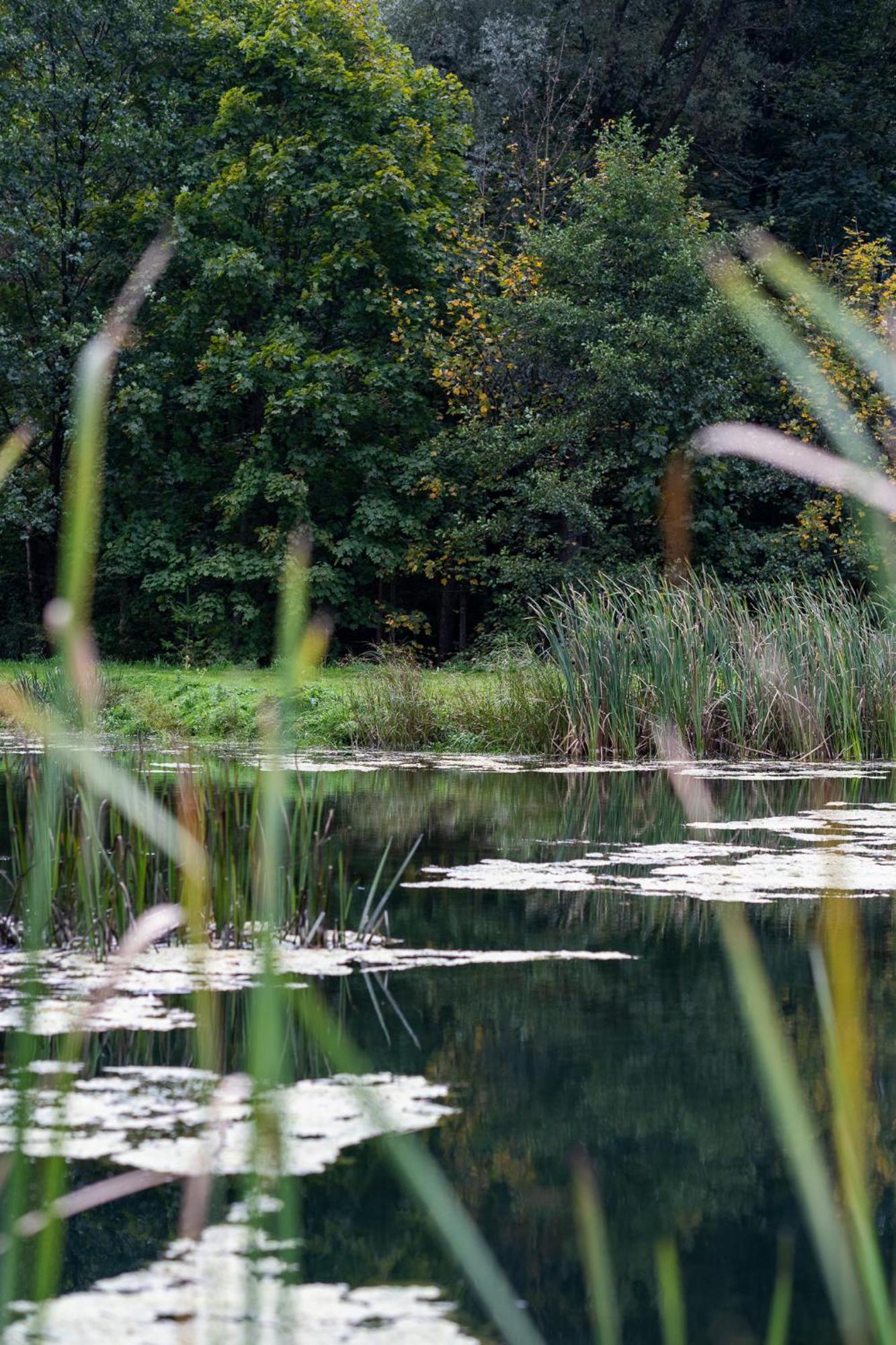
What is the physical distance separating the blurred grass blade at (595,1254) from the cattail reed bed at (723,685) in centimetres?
805

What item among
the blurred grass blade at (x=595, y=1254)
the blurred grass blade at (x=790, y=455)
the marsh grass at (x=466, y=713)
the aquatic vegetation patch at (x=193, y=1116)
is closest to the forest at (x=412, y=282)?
the marsh grass at (x=466, y=713)

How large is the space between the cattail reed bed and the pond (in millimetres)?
4715

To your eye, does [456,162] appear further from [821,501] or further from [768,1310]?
[768,1310]

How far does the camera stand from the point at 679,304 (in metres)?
18.9

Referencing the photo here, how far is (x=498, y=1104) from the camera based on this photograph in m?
3.29

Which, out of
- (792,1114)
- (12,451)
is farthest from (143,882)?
(792,1114)

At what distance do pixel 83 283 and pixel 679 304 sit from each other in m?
7.65

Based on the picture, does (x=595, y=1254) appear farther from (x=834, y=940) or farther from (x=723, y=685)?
(x=723, y=685)

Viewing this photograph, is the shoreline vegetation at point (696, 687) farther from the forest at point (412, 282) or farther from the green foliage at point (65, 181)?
the green foliage at point (65, 181)

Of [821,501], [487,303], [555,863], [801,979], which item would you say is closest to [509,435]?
[487,303]

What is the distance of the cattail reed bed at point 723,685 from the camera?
11.0 meters

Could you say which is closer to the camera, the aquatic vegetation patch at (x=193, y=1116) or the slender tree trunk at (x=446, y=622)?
the aquatic vegetation patch at (x=193, y=1116)

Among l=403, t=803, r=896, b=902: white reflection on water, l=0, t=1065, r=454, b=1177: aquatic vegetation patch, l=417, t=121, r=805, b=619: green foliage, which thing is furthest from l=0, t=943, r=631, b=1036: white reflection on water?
l=417, t=121, r=805, b=619: green foliage

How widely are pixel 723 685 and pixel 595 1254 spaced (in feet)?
32.8
